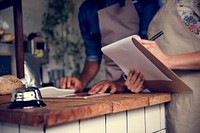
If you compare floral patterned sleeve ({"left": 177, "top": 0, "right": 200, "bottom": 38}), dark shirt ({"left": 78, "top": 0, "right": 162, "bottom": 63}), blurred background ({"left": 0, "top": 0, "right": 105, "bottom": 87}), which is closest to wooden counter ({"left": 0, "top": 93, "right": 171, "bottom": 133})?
floral patterned sleeve ({"left": 177, "top": 0, "right": 200, "bottom": 38})

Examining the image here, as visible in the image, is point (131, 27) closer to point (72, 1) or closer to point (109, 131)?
point (109, 131)

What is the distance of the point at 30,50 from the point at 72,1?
4.58ft

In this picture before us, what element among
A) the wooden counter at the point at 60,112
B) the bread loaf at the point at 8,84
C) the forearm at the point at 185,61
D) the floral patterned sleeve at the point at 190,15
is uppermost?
the floral patterned sleeve at the point at 190,15

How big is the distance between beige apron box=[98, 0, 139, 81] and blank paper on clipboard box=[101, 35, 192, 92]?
2.13 ft

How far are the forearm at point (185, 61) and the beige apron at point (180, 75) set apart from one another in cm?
5

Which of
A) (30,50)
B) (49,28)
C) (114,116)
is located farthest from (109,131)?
(49,28)

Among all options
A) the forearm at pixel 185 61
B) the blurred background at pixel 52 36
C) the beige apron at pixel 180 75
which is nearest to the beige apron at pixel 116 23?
the beige apron at pixel 180 75

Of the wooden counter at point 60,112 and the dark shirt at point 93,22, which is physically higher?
the dark shirt at point 93,22

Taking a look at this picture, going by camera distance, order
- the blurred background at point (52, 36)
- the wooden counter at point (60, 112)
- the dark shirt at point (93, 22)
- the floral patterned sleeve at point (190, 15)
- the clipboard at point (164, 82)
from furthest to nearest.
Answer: the blurred background at point (52, 36), the dark shirt at point (93, 22), the floral patterned sleeve at point (190, 15), the clipboard at point (164, 82), the wooden counter at point (60, 112)

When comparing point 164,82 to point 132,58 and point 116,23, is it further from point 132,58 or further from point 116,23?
point 116,23

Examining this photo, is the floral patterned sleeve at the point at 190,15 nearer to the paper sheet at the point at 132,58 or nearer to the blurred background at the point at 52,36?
the paper sheet at the point at 132,58

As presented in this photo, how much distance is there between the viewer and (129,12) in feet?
5.35

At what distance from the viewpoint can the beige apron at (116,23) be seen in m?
Result: 1.64

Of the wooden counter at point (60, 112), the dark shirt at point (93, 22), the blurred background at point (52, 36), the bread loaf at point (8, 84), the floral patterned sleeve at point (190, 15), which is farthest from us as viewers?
the blurred background at point (52, 36)
